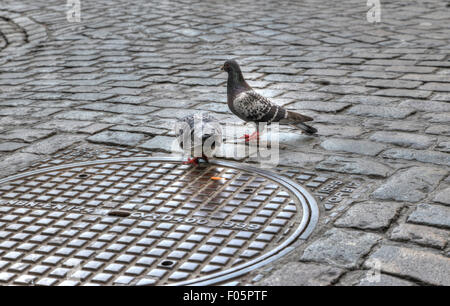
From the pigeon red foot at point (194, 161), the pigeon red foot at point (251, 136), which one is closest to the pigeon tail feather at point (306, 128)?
the pigeon red foot at point (251, 136)

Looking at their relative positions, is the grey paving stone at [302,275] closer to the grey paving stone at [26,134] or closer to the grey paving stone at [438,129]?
the grey paving stone at [438,129]

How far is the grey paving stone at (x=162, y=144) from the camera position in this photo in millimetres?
4562

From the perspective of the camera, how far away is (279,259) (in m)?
2.98

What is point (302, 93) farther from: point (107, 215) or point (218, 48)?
point (107, 215)

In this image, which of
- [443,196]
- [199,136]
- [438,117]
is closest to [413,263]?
[443,196]

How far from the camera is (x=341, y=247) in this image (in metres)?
3.06

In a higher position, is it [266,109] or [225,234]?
[266,109]

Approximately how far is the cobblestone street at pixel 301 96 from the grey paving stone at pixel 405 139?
0.07ft

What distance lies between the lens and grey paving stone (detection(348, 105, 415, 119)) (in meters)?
5.05

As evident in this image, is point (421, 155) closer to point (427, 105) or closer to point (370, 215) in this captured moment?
point (370, 215)

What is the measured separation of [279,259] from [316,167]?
4.06ft

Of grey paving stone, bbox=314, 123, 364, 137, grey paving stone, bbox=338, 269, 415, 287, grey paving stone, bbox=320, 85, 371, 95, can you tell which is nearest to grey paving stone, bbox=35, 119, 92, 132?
grey paving stone, bbox=314, 123, 364, 137
